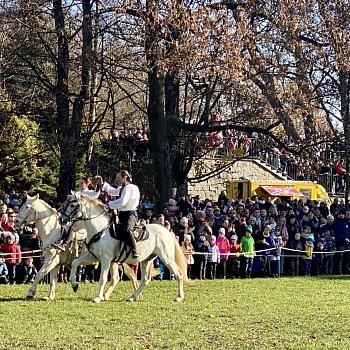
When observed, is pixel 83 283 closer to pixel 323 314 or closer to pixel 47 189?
pixel 323 314

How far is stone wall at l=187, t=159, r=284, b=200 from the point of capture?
130ft

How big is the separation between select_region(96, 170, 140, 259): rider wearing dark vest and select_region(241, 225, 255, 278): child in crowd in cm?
797

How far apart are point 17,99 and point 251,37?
8972mm

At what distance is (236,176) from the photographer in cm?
4062

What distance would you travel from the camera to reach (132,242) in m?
15.7

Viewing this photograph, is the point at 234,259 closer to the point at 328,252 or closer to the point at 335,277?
the point at 335,277

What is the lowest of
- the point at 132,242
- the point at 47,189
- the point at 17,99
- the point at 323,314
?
the point at 323,314

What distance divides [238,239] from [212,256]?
4.60ft

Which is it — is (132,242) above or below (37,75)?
below

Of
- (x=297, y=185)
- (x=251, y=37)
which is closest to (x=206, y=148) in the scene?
(x=251, y=37)

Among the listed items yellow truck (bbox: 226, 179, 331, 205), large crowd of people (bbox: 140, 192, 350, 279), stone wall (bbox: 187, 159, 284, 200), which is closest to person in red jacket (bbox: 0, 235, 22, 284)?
large crowd of people (bbox: 140, 192, 350, 279)

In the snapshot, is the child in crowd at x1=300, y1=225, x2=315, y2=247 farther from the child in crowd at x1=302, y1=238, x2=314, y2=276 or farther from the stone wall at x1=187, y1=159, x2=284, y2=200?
the stone wall at x1=187, y1=159, x2=284, y2=200

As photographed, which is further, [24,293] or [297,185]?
[297,185]

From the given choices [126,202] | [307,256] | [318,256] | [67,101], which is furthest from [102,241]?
[67,101]
